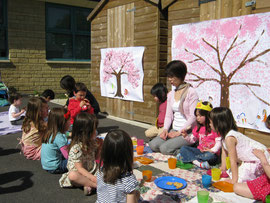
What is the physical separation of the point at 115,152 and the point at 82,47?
12.7 metres

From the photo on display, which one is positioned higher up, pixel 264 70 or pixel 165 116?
pixel 264 70

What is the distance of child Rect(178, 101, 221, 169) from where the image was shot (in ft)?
13.7

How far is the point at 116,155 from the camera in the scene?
7.34 ft

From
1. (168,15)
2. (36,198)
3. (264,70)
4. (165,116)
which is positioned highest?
(168,15)

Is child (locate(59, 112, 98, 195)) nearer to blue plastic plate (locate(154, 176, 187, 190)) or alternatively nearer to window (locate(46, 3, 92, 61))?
blue plastic plate (locate(154, 176, 187, 190))

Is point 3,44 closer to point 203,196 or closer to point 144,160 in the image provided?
point 144,160

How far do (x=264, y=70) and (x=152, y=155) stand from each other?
93.8 inches

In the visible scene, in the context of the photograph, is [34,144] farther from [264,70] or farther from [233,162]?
[264,70]

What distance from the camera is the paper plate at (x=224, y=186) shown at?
3.25 metres

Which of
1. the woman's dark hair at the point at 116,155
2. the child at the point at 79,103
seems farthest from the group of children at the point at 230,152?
the child at the point at 79,103

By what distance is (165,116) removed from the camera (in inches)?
201

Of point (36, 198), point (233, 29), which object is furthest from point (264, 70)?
point (36, 198)

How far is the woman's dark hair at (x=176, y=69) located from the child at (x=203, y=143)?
0.65 metres

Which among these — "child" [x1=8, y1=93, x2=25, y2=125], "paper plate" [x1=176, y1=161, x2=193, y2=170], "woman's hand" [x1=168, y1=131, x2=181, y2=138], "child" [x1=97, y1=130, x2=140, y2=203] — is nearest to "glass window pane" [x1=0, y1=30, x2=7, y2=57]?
"child" [x1=8, y1=93, x2=25, y2=125]
